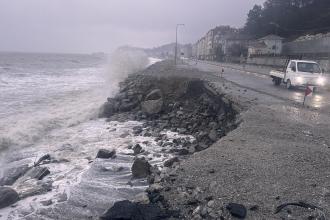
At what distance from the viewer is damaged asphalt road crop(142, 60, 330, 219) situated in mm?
6141

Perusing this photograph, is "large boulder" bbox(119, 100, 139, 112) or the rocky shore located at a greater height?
the rocky shore

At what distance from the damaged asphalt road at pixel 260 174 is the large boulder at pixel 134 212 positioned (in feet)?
1.06

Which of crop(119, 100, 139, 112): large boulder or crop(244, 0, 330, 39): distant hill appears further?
crop(244, 0, 330, 39): distant hill

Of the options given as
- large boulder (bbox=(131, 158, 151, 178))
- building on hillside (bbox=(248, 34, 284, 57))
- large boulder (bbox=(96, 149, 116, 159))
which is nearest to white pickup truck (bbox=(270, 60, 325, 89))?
large boulder (bbox=(96, 149, 116, 159))

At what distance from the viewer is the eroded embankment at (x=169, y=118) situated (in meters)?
7.05

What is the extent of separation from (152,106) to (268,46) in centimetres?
5444

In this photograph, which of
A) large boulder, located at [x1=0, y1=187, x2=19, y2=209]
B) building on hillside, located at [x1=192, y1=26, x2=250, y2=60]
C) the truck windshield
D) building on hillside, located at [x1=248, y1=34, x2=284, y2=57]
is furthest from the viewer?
building on hillside, located at [x1=192, y1=26, x2=250, y2=60]

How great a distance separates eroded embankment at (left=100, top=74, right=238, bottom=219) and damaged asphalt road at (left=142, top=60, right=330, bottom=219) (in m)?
0.44

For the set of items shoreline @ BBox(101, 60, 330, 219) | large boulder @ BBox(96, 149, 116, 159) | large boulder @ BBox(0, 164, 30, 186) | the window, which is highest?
the window

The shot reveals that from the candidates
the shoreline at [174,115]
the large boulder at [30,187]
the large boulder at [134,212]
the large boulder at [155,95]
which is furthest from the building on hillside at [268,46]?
the large boulder at [134,212]

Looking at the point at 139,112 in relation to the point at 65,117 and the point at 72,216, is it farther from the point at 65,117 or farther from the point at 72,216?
the point at 72,216

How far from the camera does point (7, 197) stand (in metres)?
8.26

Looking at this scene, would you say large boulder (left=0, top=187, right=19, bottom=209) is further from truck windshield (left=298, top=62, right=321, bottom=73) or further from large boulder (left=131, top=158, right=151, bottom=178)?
truck windshield (left=298, top=62, right=321, bottom=73)

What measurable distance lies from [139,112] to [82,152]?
732cm
